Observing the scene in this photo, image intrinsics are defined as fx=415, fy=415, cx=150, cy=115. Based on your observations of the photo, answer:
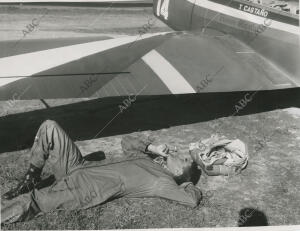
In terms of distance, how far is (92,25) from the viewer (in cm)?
1376

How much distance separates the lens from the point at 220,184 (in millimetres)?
4492

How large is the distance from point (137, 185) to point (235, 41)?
3679 mm

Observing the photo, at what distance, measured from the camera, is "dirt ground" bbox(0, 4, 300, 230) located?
3752 millimetres

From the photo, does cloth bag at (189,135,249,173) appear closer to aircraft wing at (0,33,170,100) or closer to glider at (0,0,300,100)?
glider at (0,0,300,100)

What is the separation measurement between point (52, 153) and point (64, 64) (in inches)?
44.9

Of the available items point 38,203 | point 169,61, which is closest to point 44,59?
point 169,61

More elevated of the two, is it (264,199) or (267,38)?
(267,38)

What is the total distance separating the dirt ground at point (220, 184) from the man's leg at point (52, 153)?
0.31 metres

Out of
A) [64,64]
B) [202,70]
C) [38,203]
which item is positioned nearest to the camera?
[38,203]

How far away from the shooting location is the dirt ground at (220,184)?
3752 mm

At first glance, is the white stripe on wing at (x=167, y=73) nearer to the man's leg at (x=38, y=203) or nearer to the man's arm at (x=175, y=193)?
the man's arm at (x=175, y=193)

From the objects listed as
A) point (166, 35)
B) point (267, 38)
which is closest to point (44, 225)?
point (166, 35)

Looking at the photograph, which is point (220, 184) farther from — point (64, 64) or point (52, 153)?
point (64, 64)

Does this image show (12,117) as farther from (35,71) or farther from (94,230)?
(94,230)
